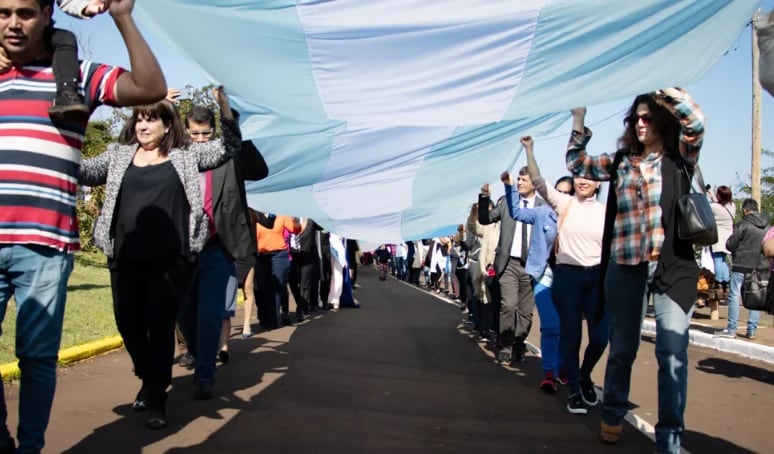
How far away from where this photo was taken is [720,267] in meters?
14.3

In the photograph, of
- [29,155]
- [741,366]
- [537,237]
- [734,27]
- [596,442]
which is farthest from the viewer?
[741,366]

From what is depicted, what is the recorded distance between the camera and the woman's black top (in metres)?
5.17

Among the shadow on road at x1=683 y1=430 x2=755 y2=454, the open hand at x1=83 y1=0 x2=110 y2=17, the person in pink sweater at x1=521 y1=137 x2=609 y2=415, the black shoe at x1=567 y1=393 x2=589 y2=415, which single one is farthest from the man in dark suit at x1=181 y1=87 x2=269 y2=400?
the shadow on road at x1=683 y1=430 x2=755 y2=454

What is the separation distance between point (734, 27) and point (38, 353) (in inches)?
155

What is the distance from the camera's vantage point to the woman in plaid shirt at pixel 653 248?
4.59m

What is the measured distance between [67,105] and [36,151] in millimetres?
288

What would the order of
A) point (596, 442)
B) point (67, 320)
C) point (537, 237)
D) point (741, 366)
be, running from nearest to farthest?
1. point (596, 442)
2. point (537, 237)
3. point (741, 366)
4. point (67, 320)

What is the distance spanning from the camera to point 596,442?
204 inches

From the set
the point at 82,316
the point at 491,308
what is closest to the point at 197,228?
the point at 491,308

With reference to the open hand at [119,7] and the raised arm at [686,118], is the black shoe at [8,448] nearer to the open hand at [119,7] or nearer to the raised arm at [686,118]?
the open hand at [119,7]

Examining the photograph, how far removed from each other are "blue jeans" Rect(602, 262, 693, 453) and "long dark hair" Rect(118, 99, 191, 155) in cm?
292

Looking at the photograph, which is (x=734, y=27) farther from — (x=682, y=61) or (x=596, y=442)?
(x=596, y=442)

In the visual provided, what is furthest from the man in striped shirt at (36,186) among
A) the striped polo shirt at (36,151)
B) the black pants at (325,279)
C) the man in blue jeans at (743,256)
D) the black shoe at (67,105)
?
the black pants at (325,279)

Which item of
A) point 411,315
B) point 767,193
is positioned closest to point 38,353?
point 411,315
